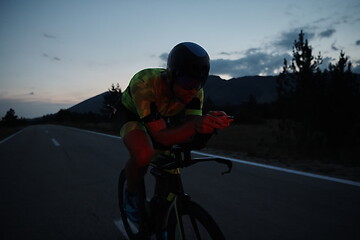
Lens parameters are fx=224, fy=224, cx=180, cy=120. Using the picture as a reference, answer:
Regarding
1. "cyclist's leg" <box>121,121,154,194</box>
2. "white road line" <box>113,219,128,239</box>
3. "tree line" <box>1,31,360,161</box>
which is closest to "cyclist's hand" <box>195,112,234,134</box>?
"cyclist's leg" <box>121,121,154,194</box>

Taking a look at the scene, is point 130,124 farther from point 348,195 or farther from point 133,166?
point 348,195

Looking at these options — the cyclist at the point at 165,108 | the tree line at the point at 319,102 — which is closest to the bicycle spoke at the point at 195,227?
the cyclist at the point at 165,108

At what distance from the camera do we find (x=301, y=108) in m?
7.97

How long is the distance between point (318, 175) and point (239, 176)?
1.46 meters

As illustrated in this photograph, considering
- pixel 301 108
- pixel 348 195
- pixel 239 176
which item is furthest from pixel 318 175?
pixel 301 108

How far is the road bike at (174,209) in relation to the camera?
4.77 feet

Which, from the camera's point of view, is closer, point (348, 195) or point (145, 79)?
point (145, 79)

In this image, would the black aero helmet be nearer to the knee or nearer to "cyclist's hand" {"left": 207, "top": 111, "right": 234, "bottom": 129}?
"cyclist's hand" {"left": 207, "top": 111, "right": 234, "bottom": 129}

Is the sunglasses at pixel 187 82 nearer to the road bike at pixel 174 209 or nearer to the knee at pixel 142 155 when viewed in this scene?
the road bike at pixel 174 209

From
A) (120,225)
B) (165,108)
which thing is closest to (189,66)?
(165,108)

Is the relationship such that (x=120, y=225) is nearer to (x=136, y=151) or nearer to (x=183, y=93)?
(x=136, y=151)

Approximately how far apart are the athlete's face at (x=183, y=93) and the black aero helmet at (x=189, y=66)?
3cm

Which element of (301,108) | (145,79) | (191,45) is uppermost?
(191,45)

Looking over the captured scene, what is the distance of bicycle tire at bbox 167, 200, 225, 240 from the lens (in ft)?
4.78
